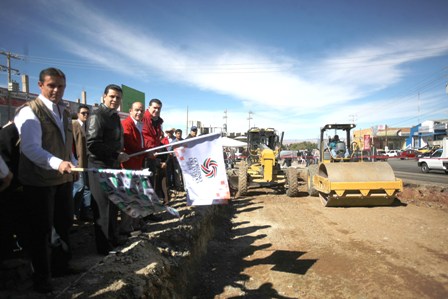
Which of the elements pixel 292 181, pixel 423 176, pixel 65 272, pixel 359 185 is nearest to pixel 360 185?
pixel 359 185

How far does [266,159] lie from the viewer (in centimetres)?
973

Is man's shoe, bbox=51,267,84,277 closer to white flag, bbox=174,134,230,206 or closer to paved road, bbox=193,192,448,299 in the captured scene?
white flag, bbox=174,134,230,206

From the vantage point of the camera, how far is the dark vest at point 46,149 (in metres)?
Result: 2.30

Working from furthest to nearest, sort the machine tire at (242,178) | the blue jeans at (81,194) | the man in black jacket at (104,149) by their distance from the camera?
the machine tire at (242,178) → the blue jeans at (81,194) → the man in black jacket at (104,149)

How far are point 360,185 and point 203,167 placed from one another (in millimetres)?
5423

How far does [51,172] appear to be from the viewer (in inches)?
93.3

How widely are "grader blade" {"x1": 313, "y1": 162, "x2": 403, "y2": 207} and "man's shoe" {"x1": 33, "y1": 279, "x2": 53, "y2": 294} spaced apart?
6428 mm

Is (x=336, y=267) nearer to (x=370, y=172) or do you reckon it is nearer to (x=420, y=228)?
(x=420, y=228)

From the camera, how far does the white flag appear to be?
3180 millimetres

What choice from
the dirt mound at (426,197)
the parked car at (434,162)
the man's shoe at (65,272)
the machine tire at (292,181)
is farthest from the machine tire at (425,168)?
the man's shoe at (65,272)

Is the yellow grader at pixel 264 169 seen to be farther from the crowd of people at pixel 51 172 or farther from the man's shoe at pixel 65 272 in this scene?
the man's shoe at pixel 65 272

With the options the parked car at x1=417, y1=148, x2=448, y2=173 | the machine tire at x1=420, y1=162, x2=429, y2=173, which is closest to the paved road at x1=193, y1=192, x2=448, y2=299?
the parked car at x1=417, y1=148, x2=448, y2=173

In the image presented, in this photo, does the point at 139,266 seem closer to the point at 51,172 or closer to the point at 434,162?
the point at 51,172

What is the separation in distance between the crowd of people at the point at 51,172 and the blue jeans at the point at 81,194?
1014mm
